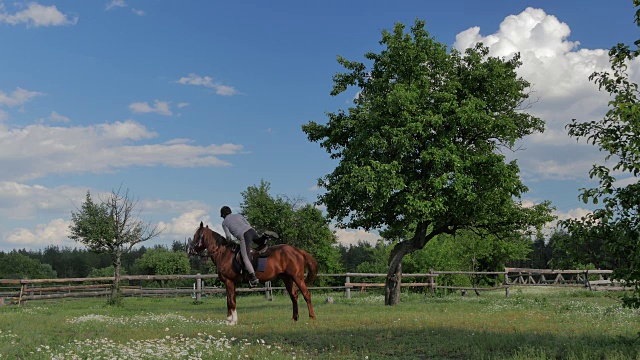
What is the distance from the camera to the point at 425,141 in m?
22.4

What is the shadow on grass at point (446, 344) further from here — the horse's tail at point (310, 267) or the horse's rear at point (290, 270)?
the horse's tail at point (310, 267)

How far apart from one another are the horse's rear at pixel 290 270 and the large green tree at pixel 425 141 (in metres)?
4.38

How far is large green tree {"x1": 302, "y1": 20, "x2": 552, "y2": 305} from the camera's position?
21125 mm

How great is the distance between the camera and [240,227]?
15.9m

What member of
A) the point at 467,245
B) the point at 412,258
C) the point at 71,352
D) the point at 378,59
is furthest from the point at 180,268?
the point at 71,352

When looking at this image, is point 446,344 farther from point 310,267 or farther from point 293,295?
point 310,267

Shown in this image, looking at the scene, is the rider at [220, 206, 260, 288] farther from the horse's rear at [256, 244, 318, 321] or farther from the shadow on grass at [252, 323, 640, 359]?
the shadow on grass at [252, 323, 640, 359]

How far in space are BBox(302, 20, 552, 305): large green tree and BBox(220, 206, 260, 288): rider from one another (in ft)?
18.7

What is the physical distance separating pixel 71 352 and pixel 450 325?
9674 mm

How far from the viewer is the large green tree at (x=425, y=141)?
21125 millimetres

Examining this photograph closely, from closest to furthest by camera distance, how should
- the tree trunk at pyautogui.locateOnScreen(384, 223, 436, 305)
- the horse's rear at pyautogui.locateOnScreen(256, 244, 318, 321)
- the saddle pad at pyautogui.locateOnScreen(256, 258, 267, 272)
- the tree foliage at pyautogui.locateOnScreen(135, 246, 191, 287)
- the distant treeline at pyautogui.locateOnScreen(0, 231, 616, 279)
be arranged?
1. the distant treeline at pyautogui.locateOnScreen(0, 231, 616, 279)
2. the saddle pad at pyautogui.locateOnScreen(256, 258, 267, 272)
3. the horse's rear at pyautogui.locateOnScreen(256, 244, 318, 321)
4. the tree trunk at pyautogui.locateOnScreen(384, 223, 436, 305)
5. the tree foliage at pyautogui.locateOnScreen(135, 246, 191, 287)

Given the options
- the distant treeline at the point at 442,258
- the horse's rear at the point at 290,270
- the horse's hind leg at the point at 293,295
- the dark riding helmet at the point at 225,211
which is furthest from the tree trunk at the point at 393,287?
the dark riding helmet at the point at 225,211

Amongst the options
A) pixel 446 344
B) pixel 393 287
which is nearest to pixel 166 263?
pixel 393 287

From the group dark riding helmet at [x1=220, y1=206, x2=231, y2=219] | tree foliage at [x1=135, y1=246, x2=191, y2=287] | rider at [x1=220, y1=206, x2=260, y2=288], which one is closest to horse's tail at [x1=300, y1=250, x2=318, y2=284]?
rider at [x1=220, y1=206, x2=260, y2=288]
